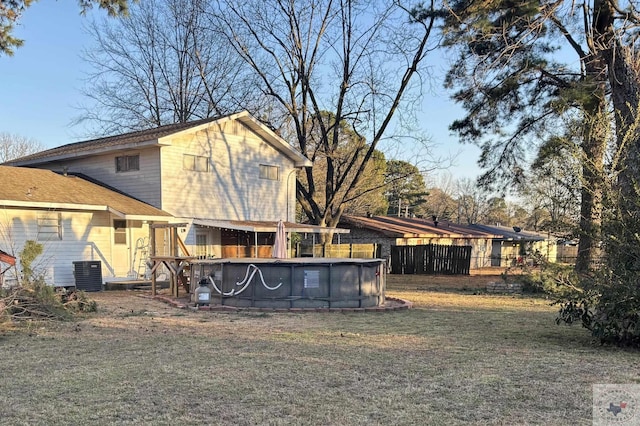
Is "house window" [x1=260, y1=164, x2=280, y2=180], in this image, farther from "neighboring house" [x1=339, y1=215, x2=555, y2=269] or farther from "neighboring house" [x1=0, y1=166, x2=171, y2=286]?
"neighboring house" [x1=339, y1=215, x2=555, y2=269]

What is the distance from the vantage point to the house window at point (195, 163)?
18656 mm

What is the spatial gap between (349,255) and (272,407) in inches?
813

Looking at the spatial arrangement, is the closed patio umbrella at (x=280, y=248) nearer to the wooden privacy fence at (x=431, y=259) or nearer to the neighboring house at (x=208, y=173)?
the neighboring house at (x=208, y=173)

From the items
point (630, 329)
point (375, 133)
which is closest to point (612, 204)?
point (630, 329)

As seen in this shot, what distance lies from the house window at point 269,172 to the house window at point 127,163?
5090mm

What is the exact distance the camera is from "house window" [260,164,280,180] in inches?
849

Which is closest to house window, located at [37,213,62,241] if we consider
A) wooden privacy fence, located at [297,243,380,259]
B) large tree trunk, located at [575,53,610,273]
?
wooden privacy fence, located at [297,243,380,259]

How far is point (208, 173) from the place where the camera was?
1953 cm

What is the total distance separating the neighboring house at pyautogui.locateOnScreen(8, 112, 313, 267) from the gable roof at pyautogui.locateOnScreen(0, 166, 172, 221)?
0.98m

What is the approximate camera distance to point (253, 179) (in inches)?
831

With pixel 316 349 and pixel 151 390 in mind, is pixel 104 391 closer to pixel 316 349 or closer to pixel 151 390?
pixel 151 390

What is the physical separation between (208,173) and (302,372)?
14513mm

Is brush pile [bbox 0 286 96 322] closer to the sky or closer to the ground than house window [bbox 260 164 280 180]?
closer to the ground

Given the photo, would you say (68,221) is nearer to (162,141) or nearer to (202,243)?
(162,141)
